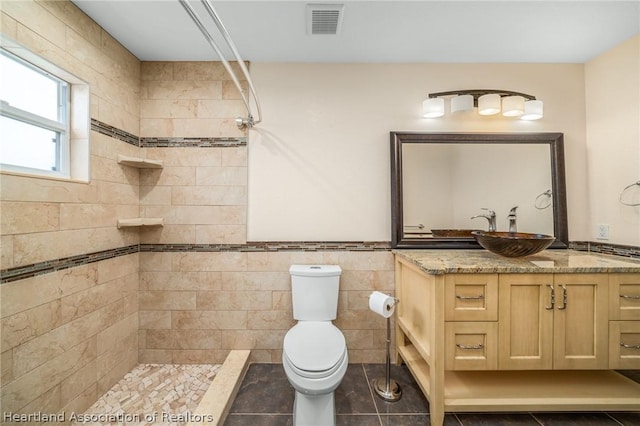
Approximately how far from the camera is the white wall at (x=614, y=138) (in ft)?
5.77

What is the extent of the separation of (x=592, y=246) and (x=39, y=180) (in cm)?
363

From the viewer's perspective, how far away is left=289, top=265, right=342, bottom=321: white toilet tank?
184 centimetres

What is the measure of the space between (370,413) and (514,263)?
1240mm

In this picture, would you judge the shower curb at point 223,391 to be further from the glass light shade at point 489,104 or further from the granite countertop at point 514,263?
the glass light shade at point 489,104

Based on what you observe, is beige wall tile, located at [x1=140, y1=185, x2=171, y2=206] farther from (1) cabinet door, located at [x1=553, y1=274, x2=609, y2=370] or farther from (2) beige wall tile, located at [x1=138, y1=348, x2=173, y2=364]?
(1) cabinet door, located at [x1=553, y1=274, x2=609, y2=370]

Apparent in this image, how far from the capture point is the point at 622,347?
4.73ft

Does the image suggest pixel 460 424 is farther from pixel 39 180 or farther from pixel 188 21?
pixel 188 21

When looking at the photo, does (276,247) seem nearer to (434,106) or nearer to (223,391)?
(223,391)

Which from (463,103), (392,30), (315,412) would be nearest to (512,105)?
(463,103)

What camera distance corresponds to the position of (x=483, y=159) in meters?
2.05

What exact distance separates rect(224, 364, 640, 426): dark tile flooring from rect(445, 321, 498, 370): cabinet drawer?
0.38 metres

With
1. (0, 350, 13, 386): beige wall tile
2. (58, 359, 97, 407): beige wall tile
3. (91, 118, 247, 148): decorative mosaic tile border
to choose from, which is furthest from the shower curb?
(91, 118, 247, 148): decorative mosaic tile border

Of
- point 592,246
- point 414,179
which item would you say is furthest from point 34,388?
point 592,246

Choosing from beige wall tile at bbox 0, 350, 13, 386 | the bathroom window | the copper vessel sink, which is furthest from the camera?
the copper vessel sink
